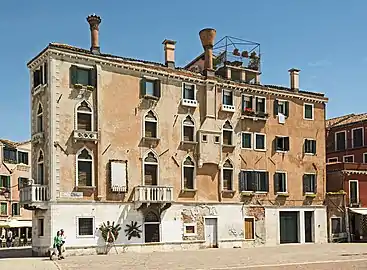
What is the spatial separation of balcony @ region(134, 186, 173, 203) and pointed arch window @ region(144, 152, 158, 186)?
1.07 metres

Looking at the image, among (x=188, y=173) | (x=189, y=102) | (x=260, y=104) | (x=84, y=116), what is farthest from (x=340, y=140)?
(x=84, y=116)

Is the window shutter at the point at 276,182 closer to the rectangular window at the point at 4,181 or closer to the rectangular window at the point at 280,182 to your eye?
the rectangular window at the point at 280,182

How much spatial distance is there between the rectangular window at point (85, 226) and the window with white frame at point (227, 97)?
14177 millimetres

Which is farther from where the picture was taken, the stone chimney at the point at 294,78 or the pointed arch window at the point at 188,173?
the stone chimney at the point at 294,78

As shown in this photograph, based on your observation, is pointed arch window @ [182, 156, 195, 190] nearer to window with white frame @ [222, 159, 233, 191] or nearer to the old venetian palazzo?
the old venetian palazzo

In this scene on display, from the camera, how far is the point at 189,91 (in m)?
45.6

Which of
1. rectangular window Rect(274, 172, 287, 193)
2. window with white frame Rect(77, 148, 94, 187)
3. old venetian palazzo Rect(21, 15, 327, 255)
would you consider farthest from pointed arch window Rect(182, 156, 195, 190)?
rectangular window Rect(274, 172, 287, 193)

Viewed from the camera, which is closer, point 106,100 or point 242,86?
point 106,100

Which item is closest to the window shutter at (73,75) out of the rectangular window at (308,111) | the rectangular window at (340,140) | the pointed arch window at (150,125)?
the pointed arch window at (150,125)

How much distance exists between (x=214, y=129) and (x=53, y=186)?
1342cm

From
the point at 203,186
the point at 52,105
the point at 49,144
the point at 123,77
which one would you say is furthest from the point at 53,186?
the point at 203,186

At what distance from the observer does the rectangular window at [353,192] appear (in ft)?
176

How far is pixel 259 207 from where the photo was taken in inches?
1890

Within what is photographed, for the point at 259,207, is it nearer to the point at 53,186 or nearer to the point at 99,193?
the point at 99,193
